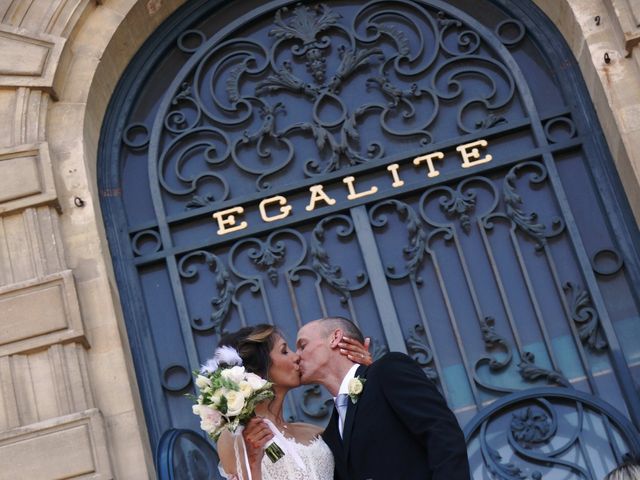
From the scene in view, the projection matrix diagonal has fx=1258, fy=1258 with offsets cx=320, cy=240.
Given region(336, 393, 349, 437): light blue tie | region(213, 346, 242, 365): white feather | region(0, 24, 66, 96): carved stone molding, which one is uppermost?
region(0, 24, 66, 96): carved stone molding

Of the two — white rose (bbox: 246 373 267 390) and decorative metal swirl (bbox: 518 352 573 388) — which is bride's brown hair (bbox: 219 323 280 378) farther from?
decorative metal swirl (bbox: 518 352 573 388)

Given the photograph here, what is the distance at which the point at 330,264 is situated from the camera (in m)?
7.84

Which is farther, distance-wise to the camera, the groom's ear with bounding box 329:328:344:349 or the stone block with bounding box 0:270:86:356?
the stone block with bounding box 0:270:86:356

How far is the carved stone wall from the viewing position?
23.0ft

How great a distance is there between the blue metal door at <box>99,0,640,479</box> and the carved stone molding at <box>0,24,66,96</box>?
639 millimetres

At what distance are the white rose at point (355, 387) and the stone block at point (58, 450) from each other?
1931 mm

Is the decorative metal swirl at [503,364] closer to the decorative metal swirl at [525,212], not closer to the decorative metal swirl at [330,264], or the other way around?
the decorative metal swirl at [525,212]

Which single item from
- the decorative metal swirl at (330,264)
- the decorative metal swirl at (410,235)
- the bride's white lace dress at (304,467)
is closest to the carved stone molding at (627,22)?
the decorative metal swirl at (410,235)

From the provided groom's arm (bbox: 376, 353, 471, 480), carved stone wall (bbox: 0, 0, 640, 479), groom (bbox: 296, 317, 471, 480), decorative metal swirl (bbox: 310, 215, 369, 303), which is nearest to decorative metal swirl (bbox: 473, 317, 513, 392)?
decorative metal swirl (bbox: 310, 215, 369, 303)

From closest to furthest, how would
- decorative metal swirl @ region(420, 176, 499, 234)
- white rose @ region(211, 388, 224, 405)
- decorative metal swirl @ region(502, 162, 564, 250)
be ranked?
white rose @ region(211, 388, 224, 405) → decorative metal swirl @ region(502, 162, 564, 250) → decorative metal swirl @ region(420, 176, 499, 234)

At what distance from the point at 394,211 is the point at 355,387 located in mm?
2600

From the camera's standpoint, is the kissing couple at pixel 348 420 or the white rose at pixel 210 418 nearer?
the kissing couple at pixel 348 420

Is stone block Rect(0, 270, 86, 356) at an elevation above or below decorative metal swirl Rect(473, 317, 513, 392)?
above

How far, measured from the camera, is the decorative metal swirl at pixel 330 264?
304 inches
